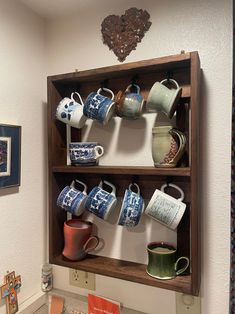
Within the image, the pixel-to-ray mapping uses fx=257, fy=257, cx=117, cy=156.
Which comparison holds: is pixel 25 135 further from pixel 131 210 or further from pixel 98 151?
pixel 131 210

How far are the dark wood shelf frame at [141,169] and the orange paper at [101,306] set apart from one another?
17 centimetres

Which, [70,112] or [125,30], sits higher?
[125,30]

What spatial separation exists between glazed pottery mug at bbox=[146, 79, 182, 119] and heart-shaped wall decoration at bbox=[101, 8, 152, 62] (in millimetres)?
254

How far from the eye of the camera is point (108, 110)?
35.9 inches

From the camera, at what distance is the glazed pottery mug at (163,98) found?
831 millimetres

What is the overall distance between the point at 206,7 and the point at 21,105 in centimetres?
77

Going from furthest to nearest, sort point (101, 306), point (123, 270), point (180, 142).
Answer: point (101, 306), point (123, 270), point (180, 142)

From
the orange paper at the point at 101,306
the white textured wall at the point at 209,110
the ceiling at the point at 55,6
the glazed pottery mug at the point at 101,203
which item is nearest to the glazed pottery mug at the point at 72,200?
the glazed pottery mug at the point at 101,203

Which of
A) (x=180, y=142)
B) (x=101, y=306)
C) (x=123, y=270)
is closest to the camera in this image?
(x=180, y=142)

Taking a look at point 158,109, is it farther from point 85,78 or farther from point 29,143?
point 29,143

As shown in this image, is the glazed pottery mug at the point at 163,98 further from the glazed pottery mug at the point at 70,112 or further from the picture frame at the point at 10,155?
the picture frame at the point at 10,155

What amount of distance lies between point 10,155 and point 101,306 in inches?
27.7

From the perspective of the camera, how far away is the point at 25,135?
3.45ft

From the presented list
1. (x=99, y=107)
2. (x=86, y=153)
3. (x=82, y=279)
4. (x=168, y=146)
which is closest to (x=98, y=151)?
(x=86, y=153)
